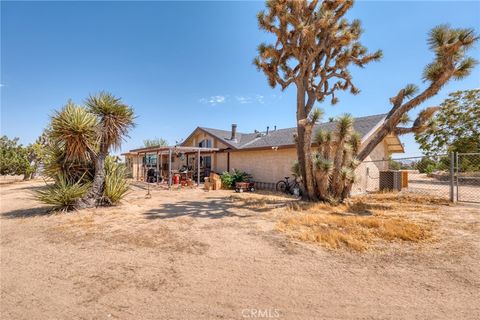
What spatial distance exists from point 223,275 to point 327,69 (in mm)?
9807

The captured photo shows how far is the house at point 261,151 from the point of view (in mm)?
13781

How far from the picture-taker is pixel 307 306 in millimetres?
2738

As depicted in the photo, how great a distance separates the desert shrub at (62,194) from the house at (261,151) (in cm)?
730

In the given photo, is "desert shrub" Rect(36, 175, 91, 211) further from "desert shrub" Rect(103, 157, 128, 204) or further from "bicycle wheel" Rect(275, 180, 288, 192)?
"bicycle wheel" Rect(275, 180, 288, 192)

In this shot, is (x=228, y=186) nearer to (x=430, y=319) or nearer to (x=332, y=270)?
(x=332, y=270)

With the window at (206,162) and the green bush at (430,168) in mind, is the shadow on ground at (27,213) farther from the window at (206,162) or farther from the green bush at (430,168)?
the green bush at (430,168)

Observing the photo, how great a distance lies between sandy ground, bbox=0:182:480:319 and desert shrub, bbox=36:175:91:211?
5.82 feet

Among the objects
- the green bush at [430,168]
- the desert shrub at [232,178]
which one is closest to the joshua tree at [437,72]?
the desert shrub at [232,178]

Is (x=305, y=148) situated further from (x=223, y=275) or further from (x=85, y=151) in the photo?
(x=85, y=151)

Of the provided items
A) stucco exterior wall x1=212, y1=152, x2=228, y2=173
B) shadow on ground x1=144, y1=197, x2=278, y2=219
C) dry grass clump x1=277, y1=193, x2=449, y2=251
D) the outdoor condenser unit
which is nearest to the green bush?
the outdoor condenser unit

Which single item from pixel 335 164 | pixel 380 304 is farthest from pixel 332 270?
pixel 335 164

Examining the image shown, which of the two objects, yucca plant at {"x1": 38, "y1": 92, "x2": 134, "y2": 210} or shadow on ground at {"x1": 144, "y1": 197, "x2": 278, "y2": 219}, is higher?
yucca plant at {"x1": 38, "y1": 92, "x2": 134, "y2": 210}
